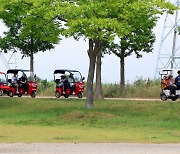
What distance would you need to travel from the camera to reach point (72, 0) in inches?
1243

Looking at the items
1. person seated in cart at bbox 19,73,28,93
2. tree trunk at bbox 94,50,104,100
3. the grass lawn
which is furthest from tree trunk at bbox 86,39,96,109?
person seated in cart at bbox 19,73,28,93

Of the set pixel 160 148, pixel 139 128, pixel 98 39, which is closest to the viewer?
pixel 160 148

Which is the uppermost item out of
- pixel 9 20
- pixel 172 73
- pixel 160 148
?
pixel 9 20

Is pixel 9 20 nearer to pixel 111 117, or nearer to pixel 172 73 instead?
pixel 111 117

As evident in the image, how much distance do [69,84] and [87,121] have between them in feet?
47.1

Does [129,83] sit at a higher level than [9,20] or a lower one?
lower

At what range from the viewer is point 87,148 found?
729 inches

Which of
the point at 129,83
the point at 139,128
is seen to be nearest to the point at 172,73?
the point at 129,83

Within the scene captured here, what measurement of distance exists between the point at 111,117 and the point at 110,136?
745cm

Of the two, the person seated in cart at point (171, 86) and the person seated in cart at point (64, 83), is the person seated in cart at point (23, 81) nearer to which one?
the person seated in cart at point (64, 83)

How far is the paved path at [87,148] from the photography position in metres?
17.7

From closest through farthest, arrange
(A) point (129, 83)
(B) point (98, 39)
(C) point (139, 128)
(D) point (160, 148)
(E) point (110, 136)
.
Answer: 1. (D) point (160, 148)
2. (E) point (110, 136)
3. (C) point (139, 128)
4. (B) point (98, 39)
5. (A) point (129, 83)

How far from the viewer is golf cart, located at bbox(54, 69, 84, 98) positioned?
4409cm

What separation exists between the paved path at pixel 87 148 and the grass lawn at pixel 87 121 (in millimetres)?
1592
